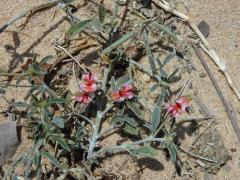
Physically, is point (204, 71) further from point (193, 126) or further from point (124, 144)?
point (124, 144)

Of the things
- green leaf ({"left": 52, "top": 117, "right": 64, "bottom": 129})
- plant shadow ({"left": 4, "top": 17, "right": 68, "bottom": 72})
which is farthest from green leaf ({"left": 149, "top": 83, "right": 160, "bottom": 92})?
plant shadow ({"left": 4, "top": 17, "right": 68, "bottom": 72})

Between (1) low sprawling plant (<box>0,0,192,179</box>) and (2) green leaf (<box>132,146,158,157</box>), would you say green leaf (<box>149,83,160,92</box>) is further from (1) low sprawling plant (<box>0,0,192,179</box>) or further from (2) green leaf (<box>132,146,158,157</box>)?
(2) green leaf (<box>132,146,158,157</box>)

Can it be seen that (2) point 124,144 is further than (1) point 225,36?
No

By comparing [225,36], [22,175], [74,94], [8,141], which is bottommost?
[22,175]

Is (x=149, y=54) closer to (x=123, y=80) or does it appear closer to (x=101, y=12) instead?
(x=123, y=80)

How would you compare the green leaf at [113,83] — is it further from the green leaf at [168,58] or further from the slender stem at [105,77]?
the green leaf at [168,58]

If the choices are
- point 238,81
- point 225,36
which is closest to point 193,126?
point 238,81

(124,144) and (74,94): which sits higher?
(74,94)
